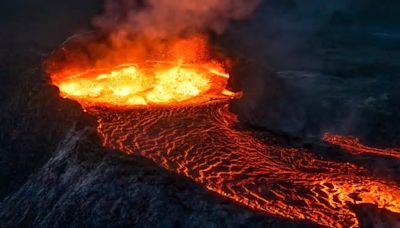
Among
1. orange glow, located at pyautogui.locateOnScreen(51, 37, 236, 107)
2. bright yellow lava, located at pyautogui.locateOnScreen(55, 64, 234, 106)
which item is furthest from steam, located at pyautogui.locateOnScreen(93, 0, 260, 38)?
bright yellow lava, located at pyautogui.locateOnScreen(55, 64, 234, 106)

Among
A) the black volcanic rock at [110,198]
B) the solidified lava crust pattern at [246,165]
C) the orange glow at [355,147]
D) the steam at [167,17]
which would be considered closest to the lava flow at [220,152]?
the solidified lava crust pattern at [246,165]

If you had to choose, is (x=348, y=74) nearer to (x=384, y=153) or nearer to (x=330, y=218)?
(x=384, y=153)

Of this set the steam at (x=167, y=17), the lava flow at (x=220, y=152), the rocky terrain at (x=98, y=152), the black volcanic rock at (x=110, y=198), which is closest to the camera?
the black volcanic rock at (x=110, y=198)

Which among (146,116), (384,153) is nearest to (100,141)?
(146,116)

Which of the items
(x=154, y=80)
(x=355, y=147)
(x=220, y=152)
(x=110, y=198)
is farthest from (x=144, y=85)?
(x=355, y=147)

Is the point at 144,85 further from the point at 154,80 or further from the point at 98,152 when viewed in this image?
the point at 98,152

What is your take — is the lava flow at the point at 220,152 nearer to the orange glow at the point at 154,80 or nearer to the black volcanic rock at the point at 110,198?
the orange glow at the point at 154,80

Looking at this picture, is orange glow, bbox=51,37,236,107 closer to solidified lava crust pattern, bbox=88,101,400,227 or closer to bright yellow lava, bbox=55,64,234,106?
bright yellow lava, bbox=55,64,234,106
